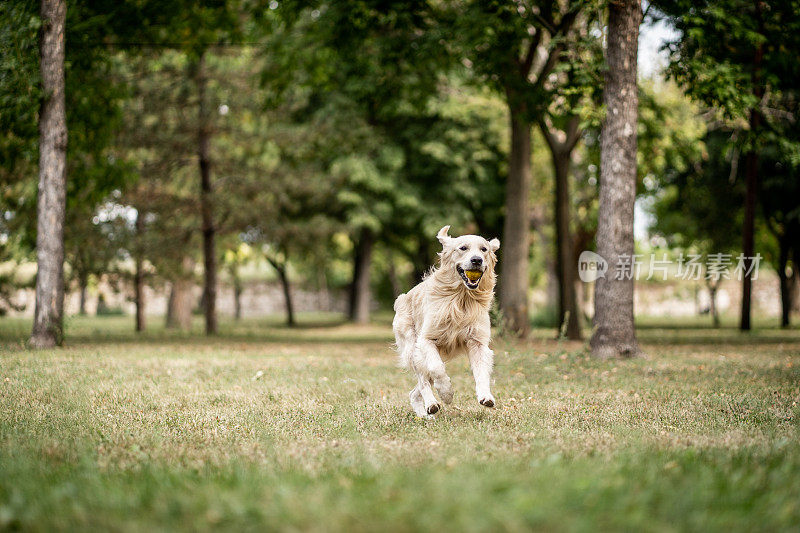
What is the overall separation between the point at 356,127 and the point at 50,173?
12.0 metres

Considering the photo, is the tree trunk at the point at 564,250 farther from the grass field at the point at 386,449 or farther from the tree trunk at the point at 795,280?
the tree trunk at the point at 795,280

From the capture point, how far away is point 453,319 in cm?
646

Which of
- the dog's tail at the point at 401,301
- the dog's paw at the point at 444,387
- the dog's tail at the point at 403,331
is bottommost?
the dog's paw at the point at 444,387

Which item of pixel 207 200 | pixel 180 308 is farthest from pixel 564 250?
pixel 180 308

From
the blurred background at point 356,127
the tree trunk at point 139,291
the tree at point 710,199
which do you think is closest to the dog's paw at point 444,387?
the blurred background at point 356,127

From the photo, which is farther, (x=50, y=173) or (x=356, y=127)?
(x=356, y=127)

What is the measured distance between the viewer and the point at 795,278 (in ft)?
120

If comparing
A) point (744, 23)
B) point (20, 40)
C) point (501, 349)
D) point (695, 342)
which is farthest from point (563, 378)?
point (20, 40)

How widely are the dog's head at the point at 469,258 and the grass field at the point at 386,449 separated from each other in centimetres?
130

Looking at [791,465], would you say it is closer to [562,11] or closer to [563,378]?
[563,378]

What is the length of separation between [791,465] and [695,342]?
1416 cm

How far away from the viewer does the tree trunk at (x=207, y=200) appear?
19.1 metres

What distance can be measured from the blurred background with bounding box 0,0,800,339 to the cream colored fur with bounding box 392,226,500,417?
375 centimetres

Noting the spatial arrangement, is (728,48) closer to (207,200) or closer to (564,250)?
(564,250)
